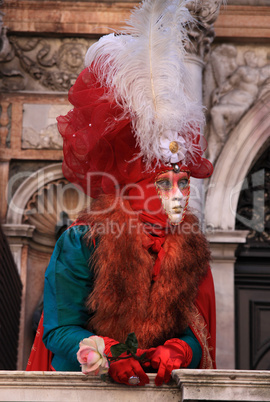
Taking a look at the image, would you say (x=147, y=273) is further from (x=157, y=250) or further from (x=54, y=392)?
(x=54, y=392)

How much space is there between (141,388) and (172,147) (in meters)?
1.00

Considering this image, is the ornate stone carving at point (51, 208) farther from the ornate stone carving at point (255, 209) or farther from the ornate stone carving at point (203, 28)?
the ornate stone carving at point (203, 28)

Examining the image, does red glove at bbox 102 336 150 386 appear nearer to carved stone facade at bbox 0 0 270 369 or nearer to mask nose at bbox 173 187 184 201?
mask nose at bbox 173 187 184 201

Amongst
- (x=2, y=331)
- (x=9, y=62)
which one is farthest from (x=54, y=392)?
(x=9, y=62)

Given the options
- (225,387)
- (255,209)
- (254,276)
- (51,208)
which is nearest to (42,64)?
(51,208)

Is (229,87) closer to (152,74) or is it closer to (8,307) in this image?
(8,307)

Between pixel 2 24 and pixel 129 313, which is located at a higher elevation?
pixel 2 24

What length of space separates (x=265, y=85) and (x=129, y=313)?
4.27 meters

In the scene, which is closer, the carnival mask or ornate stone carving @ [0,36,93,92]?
the carnival mask

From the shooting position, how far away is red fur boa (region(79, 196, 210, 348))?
10.5 feet

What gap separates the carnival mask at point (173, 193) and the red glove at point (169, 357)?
19.1 inches

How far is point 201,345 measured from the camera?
3352mm

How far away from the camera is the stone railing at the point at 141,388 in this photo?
2.73 m

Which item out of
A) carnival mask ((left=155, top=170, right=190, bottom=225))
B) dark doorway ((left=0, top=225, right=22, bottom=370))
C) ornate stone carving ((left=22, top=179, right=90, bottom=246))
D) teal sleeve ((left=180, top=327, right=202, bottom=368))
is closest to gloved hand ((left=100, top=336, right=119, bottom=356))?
teal sleeve ((left=180, top=327, right=202, bottom=368))
